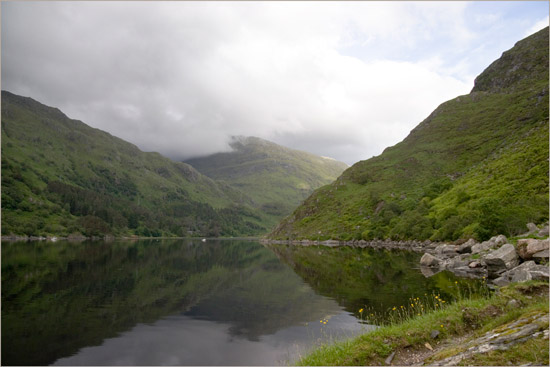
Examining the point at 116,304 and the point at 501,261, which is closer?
the point at 116,304

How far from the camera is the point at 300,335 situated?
983 inches

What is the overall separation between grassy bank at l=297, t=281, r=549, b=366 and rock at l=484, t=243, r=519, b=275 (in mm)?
26489

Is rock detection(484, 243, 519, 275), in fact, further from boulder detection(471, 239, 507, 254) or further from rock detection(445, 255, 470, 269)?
boulder detection(471, 239, 507, 254)

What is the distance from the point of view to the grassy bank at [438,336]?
14.0 m

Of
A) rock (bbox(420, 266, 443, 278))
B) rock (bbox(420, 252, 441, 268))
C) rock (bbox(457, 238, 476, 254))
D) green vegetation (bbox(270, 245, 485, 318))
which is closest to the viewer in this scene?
green vegetation (bbox(270, 245, 485, 318))

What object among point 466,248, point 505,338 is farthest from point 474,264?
point 505,338

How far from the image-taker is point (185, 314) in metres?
31.4

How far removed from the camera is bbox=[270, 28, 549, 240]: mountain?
2922 inches

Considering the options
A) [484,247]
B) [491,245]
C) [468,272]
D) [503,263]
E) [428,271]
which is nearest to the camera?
[503,263]

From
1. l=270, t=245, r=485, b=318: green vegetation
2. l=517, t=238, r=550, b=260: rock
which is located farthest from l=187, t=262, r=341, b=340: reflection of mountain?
l=517, t=238, r=550, b=260: rock

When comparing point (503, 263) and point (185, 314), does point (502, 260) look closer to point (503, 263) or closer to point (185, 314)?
point (503, 263)

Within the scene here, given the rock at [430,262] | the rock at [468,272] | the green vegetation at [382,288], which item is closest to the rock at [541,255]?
the rock at [468,272]

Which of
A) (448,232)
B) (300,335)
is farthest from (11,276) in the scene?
(448,232)

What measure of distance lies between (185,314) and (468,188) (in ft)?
374
